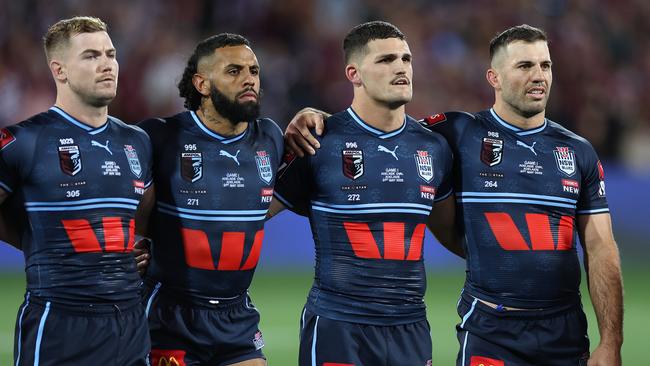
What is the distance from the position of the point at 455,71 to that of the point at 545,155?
386 inches

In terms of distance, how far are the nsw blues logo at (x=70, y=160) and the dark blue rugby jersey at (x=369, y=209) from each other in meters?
1.29

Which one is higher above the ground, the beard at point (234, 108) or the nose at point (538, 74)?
the nose at point (538, 74)

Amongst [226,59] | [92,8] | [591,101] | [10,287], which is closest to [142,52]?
[92,8]

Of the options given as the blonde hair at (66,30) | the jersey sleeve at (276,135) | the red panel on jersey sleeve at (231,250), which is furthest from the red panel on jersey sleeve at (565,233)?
the blonde hair at (66,30)

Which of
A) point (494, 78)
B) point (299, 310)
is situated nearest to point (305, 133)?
point (494, 78)

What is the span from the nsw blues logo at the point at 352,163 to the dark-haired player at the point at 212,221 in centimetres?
44

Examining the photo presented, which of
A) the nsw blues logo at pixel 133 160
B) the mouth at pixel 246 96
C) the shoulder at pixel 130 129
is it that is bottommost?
the nsw blues logo at pixel 133 160

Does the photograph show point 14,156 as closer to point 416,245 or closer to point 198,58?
point 198,58

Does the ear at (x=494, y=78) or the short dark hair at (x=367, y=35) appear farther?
the ear at (x=494, y=78)

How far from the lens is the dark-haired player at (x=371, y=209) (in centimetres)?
695

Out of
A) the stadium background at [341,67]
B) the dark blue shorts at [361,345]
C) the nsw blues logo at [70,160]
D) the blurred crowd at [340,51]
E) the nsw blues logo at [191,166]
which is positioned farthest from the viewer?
the blurred crowd at [340,51]

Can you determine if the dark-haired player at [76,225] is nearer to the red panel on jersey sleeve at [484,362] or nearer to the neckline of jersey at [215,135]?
the neckline of jersey at [215,135]

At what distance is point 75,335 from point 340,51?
10559 millimetres

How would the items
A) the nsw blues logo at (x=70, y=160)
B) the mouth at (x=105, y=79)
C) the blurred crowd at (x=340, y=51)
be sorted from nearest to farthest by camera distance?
the nsw blues logo at (x=70, y=160), the mouth at (x=105, y=79), the blurred crowd at (x=340, y=51)
